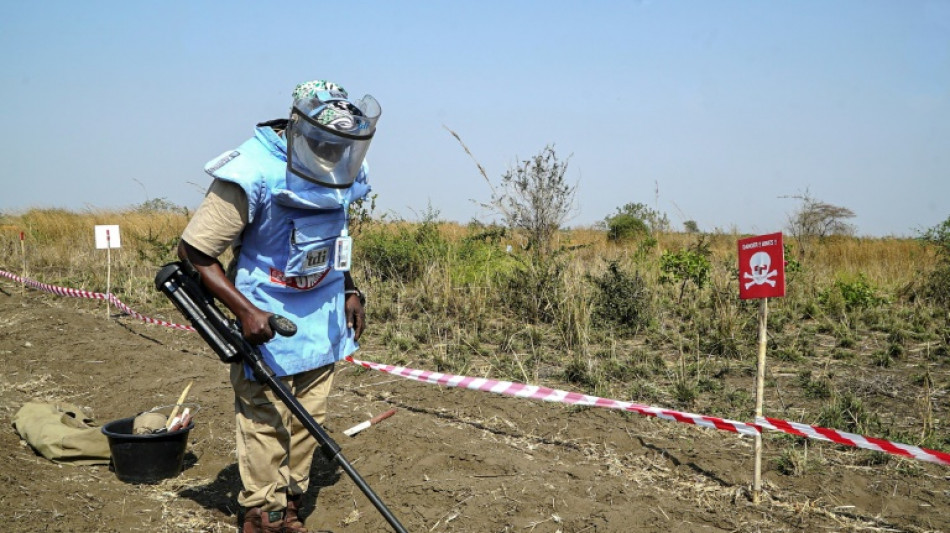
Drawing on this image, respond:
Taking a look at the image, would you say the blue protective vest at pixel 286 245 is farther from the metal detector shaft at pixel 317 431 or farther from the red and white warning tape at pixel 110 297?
the red and white warning tape at pixel 110 297

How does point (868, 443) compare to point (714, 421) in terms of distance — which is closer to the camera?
point (868, 443)

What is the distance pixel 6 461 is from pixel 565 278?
5.54 meters

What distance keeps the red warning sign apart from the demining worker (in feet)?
7.24

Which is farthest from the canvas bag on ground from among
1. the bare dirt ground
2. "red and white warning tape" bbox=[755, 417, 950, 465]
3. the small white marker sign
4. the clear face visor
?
the small white marker sign

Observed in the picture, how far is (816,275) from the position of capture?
34.3 feet

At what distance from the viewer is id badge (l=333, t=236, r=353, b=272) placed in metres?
3.52

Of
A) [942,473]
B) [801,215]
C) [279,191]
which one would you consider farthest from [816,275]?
[279,191]

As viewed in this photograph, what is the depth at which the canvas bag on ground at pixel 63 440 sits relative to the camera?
4855 mm

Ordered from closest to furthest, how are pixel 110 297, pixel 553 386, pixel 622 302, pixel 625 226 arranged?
pixel 553 386
pixel 622 302
pixel 110 297
pixel 625 226

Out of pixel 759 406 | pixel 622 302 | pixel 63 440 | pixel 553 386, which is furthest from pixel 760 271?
pixel 63 440

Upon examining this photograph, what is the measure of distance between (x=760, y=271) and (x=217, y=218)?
2903 millimetres

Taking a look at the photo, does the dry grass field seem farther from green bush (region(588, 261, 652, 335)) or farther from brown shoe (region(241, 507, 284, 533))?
brown shoe (region(241, 507, 284, 533))

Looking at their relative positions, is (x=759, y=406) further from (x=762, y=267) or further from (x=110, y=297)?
(x=110, y=297)

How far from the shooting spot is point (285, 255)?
11.2 ft
